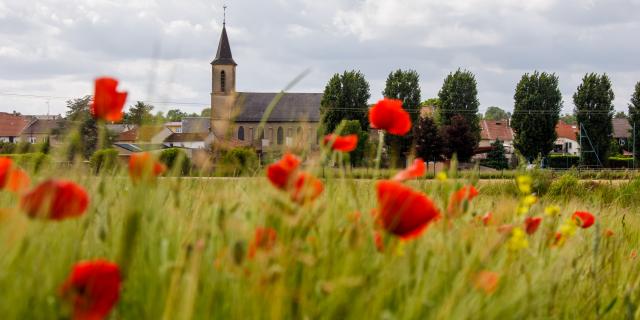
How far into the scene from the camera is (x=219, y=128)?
6.32ft

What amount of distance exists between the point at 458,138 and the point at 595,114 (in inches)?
396

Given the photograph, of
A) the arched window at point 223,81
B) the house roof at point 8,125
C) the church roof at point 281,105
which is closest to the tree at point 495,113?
the church roof at point 281,105

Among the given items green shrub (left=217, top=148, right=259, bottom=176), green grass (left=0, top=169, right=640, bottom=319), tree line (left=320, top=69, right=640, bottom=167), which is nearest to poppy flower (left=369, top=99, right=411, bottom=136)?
green grass (left=0, top=169, right=640, bottom=319)

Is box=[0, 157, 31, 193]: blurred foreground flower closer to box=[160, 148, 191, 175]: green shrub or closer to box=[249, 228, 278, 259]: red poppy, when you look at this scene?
box=[160, 148, 191, 175]: green shrub

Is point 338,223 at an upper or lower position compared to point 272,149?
lower

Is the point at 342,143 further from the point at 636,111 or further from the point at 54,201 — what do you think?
the point at 636,111

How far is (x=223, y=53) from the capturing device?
72.9 m

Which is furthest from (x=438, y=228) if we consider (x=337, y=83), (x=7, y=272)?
(x=337, y=83)

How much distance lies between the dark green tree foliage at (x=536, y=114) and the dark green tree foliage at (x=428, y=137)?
5.55m

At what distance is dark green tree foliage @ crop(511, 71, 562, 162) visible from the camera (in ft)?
154

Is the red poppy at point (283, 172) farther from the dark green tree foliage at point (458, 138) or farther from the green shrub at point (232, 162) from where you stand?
the dark green tree foliage at point (458, 138)

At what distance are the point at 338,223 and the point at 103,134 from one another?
31.4 inches

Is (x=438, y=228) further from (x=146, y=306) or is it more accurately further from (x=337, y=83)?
(x=337, y=83)

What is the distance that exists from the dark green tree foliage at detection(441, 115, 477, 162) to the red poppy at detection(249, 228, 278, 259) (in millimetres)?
44641
